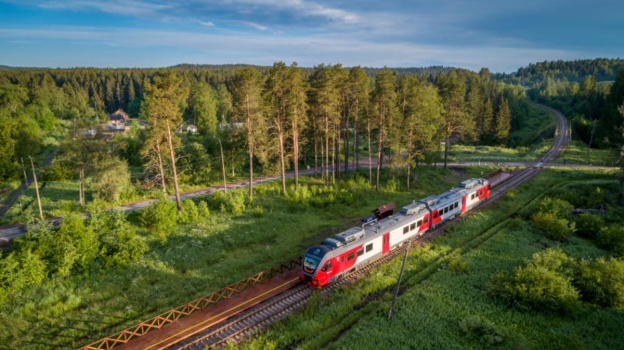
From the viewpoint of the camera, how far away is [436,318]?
58.9 feet

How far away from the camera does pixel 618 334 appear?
1692 centimetres

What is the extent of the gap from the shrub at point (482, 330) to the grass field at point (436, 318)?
0.17 feet

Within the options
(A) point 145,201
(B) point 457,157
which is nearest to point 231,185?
(A) point 145,201

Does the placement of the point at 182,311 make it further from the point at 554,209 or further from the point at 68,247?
the point at 554,209

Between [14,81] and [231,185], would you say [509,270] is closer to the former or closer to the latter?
[231,185]

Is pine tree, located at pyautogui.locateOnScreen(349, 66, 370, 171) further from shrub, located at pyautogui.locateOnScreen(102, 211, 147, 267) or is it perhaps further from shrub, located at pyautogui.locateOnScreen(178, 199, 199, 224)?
shrub, located at pyautogui.locateOnScreen(102, 211, 147, 267)

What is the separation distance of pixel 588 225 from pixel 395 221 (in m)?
20.6

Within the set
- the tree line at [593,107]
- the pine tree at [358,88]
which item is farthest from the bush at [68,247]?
the tree line at [593,107]

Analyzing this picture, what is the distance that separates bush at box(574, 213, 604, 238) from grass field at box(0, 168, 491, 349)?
20787mm

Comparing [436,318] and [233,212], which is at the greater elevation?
[233,212]

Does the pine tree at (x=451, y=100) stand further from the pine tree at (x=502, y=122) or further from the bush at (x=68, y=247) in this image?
the bush at (x=68, y=247)

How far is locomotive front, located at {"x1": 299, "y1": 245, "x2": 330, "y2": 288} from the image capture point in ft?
67.5

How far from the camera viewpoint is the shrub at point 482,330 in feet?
52.5

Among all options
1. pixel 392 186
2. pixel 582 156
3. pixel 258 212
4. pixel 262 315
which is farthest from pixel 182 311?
pixel 582 156
